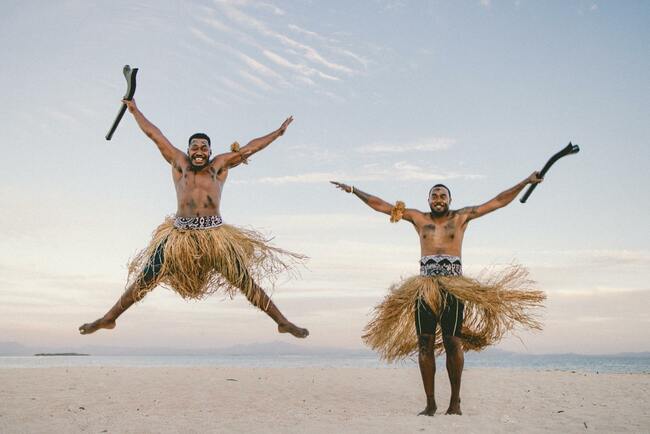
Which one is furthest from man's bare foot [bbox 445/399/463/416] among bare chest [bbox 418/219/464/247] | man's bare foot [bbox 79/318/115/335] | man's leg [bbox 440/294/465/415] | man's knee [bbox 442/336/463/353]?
man's bare foot [bbox 79/318/115/335]

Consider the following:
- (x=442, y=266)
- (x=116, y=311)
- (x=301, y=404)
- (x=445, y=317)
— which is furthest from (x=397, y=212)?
(x=116, y=311)

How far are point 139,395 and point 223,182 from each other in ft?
9.77

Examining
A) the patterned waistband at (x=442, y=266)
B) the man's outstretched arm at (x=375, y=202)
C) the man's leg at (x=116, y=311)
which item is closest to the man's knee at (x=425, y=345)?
the patterned waistband at (x=442, y=266)

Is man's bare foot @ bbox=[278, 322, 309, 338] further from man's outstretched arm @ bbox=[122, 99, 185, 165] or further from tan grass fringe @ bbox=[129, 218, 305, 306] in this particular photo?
man's outstretched arm @ bbox=[122, 99, 185, 165]

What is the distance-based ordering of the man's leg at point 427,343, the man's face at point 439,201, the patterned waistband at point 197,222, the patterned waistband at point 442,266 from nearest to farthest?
the patterned waistband at point 197,222 → the man's leg at point 427,343 → the patterned waistband at point 442,266 → the man's face at point 439,201

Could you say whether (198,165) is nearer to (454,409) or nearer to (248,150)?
(248,150)

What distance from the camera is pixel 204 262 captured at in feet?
15.9

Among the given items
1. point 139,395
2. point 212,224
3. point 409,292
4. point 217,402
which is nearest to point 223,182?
point 212,224

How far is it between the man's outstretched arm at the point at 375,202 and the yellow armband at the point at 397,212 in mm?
31

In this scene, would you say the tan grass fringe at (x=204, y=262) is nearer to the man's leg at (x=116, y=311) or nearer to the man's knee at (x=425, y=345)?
the man's leg at (x=116, y=311)

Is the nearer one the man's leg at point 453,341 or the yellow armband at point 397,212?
the man's leg at point 453,341

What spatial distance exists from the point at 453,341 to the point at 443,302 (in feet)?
1.15

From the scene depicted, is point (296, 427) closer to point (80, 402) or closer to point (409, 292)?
point (409, 292)

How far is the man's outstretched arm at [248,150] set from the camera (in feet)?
16.5
